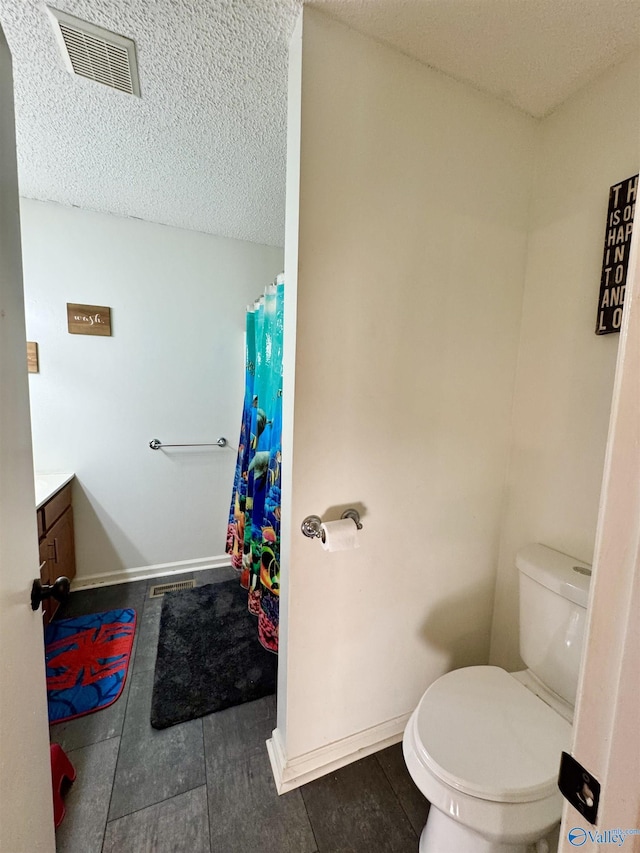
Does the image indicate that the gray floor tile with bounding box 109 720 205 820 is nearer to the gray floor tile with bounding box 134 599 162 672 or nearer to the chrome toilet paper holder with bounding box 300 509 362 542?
the gray floor tile with bounding box 134 599 162 672

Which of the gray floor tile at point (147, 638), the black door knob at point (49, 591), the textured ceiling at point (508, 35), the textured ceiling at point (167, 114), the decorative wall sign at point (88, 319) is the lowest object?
the gray floor tile at point (147, 638)

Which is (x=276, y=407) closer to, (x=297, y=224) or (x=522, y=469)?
(x=297, y=224)

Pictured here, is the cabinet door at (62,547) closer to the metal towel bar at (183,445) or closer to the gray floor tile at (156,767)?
the metal towel bar at (183,445)

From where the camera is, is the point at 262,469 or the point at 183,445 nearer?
the point at 262,469

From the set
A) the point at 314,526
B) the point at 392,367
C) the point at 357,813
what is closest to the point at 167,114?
the point at 392,367

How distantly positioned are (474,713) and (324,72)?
1.94 meters

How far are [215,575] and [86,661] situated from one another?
2.81 feet

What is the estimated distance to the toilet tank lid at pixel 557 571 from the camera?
101 cm

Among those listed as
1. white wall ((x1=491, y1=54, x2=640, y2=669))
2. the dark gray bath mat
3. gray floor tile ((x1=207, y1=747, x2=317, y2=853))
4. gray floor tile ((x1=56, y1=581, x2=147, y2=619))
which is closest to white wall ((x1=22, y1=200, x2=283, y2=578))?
gray floor tile ((x1=56, y1=581, x2=147, y2=619))

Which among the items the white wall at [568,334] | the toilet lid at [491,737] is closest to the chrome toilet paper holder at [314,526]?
the toilet lid at [491,737]

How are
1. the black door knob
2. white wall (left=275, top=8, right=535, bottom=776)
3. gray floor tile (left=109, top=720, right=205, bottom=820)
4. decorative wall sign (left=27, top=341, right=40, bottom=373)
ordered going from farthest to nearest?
decorative wall sign (left=27, top=341, right=40, bottom=373) < gray floor tile (left=109, top=720, right=205, bottom=820) < white wall (left=275, top=8, right=535, bottom=776) < the black door knob

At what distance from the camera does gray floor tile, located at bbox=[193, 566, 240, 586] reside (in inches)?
91.7

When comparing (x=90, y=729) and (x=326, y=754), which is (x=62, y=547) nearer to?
(x=90, y=729)

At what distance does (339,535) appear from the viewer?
3.44 feet
